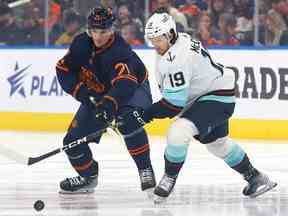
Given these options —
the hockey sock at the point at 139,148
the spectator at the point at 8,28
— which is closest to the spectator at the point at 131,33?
the spectator at the point at 8,28

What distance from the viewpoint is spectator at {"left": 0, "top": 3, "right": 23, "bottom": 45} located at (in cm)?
1422

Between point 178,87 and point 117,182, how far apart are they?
1808 millimetres

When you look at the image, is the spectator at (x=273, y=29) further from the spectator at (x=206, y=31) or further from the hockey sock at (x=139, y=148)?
the hockey sock at (x=139, y=148)

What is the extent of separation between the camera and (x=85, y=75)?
7.74 m

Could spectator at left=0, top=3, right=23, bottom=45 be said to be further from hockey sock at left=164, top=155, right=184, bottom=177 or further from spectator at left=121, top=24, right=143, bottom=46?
hockey sock at left=164, top=155, right=184, bottom=177

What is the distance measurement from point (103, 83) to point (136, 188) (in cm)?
96

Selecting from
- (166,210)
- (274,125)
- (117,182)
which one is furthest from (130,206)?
(274,125)

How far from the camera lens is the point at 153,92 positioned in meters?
13.3

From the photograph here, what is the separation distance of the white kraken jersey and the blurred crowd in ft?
17.1

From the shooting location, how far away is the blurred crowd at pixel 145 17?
499 inches

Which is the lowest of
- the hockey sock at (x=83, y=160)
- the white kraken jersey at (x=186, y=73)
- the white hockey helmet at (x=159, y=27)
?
the hockey sock at (x=83, y=160)

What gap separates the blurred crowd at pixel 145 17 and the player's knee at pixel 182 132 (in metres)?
5.44

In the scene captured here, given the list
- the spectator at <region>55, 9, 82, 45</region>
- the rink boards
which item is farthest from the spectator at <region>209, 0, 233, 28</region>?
the spectator at <region>55, 9, 82, 45</region>

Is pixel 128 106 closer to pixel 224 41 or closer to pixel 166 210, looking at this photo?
pixel 166 210
